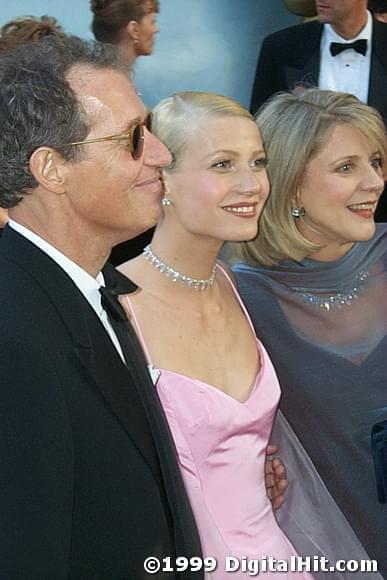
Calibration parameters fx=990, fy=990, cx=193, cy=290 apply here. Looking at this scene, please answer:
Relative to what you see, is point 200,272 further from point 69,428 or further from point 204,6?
point 204,6

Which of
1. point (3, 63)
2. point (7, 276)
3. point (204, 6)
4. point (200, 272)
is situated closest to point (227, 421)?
point (200, 272)

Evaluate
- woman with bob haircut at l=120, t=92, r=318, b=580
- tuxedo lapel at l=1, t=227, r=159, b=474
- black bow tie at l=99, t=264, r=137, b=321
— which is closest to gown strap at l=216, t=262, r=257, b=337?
woman with bob haircut at l=120, t=92, r=318, b=580

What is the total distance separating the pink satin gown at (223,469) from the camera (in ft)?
6.08

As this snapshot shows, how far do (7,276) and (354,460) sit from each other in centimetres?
125

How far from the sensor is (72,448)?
4.07ft

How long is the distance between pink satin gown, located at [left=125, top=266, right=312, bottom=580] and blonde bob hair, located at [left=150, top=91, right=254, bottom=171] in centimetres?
50

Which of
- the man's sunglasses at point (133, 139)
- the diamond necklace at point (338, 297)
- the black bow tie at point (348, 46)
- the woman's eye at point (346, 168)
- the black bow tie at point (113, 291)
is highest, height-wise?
the man's sunglasses at point (133, 139)

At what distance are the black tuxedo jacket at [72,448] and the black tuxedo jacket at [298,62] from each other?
2495mm

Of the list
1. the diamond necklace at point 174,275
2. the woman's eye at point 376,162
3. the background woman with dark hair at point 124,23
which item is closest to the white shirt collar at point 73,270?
the diamond necklace at point 174,275

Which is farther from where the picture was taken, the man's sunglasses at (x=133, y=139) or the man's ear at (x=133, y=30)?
the man's ear at (x=133, y=30)

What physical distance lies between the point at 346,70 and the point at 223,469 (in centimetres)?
229

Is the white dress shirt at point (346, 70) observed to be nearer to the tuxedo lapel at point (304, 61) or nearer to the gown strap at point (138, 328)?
the tuxedo lapel at point (304, 61)

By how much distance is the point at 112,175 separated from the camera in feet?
4.92

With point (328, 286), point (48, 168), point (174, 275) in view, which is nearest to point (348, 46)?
point (328, 286)
